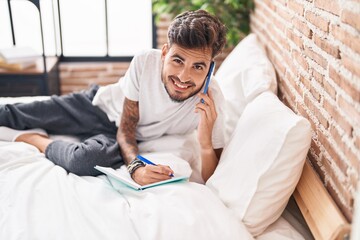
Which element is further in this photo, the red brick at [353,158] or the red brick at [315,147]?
the red brick at [315,147]

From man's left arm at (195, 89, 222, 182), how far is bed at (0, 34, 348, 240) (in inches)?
3.6

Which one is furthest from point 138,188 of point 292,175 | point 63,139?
point 63,139

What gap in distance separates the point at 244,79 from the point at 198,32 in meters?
0.51

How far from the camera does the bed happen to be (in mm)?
1332

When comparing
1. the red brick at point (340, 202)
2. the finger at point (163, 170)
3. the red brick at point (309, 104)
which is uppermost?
the red brick at point (309, 104)

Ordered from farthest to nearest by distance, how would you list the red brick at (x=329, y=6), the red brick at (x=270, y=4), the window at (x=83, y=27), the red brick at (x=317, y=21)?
the window at (x=83, y=27) → the red brick at (x=270, y=4) → the red brick at (x=317, y=21) → the red brick at (x=329, y=6)

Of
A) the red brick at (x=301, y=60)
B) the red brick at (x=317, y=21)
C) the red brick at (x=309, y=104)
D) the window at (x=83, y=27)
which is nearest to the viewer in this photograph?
the red brick at (x=317, y=21)

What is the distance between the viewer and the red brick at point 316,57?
1.39m

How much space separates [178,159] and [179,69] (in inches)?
13.9

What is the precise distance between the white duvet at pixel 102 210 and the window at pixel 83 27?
195cm

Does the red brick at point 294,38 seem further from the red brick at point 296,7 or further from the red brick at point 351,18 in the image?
the red brick at point 351,18

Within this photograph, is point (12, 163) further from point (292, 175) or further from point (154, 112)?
point (292, 175)

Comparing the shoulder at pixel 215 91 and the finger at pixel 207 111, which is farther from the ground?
the shoulder at pixel 215 91

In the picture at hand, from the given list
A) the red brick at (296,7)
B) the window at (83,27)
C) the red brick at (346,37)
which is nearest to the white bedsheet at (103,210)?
the red brick at (346,37)
